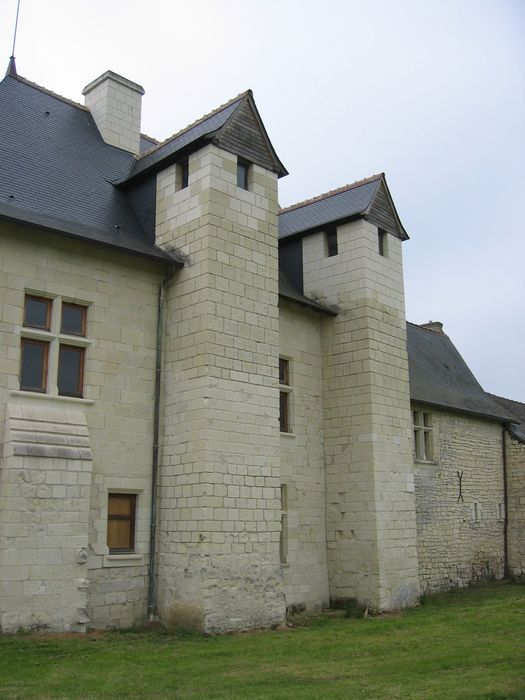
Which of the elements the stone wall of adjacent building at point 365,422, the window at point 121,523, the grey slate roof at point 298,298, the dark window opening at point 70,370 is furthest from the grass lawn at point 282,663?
the grey slate roof at point 298,298

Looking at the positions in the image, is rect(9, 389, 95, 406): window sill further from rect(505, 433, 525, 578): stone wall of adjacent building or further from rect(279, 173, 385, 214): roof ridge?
rect(505, 433, 525, 578): stone wall of adjacent building

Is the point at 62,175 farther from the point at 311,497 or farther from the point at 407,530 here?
the point at 407,530

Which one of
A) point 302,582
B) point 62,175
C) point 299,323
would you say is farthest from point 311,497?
point 62,175

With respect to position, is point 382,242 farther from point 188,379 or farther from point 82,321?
point 82,321

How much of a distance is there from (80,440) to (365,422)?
6.23 m

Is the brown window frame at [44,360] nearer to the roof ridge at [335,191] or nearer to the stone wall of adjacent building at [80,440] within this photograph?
the stone wall of adjacent building at [80,440]

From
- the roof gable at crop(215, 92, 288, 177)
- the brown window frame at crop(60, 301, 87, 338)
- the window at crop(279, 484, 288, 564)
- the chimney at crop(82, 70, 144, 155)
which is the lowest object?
the window at crop(279, 484, 288, 564)

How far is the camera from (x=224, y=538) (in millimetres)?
11844

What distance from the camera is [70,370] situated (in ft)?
39.2

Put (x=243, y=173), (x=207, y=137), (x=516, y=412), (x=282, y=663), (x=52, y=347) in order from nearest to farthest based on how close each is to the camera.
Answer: (x=282, y=663) → (x=52, y=347) → (x=207, y=137) → (x=243, y=173) → (x=516, y=412)

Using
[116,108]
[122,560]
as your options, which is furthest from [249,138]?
[122,560]

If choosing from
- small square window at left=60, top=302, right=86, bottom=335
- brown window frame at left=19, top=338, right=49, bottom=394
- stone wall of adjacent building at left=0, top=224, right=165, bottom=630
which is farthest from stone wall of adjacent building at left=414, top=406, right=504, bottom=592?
brown window frame at left=19, top=338, right=49, bottom=394

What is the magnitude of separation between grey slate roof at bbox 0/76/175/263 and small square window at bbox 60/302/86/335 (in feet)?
3.67

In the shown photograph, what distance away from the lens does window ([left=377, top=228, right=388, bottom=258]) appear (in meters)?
17.1
